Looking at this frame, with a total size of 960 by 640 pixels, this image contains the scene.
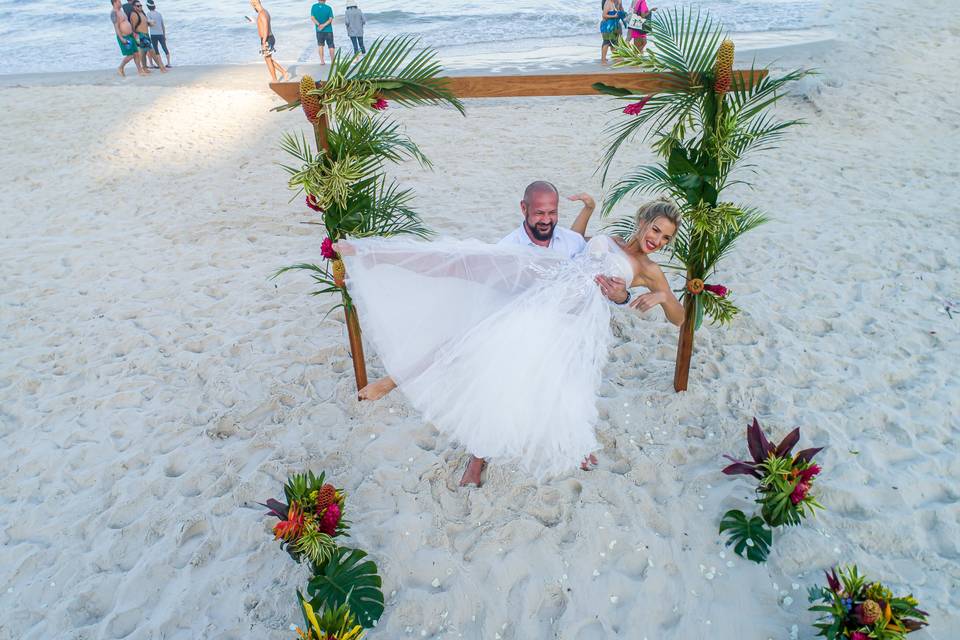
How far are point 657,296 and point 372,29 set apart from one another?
2325 centimetres

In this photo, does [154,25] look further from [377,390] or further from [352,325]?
[377,390]

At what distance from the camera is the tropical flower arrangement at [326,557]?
3.40m

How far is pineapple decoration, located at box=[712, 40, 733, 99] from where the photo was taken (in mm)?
3656

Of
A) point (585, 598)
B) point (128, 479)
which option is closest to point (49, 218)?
point (128, 479)

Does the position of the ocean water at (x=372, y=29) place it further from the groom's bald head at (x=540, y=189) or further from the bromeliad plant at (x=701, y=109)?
the groom's bald head at (x=540, y=189)

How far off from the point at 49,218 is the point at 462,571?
791 cm

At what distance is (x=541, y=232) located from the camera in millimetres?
4328

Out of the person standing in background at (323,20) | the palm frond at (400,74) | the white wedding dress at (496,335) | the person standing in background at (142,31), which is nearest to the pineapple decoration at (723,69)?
the white wedding dress at (496,335)

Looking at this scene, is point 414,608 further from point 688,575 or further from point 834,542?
point 834,542

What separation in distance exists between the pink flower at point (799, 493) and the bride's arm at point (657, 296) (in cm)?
129

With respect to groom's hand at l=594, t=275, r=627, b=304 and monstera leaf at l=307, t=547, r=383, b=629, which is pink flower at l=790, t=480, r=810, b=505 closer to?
groom's hand at l=594, t=275, r=627, b=304

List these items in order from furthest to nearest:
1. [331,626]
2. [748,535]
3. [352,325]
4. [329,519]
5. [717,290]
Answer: [352,325] < [717,290] < [748,535] < [329,519] < [331,626]

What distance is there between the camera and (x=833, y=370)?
5129 mm

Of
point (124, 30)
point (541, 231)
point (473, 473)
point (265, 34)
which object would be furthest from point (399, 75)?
point (124, 30)
